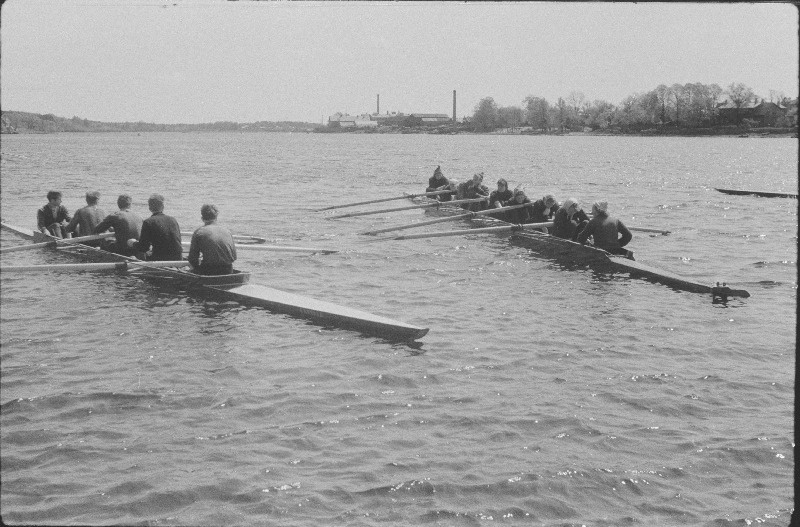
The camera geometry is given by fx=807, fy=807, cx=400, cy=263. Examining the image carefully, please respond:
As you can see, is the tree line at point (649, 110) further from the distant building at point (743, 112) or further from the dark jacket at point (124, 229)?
the dark jacket at point (124, 229)

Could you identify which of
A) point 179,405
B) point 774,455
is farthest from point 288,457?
point 774,455

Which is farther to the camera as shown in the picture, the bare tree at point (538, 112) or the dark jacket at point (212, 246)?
the bare tree at point (538, 112)

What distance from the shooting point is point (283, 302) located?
13633 mm

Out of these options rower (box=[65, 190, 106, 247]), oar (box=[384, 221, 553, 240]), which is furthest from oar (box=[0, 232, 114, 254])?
oar (box=[384, 221, 553, 240])

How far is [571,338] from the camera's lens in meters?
12.8

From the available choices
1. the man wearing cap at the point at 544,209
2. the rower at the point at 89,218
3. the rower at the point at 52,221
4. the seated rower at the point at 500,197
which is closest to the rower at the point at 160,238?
the rower at the point at 89,218

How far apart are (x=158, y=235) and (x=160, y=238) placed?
0.07 meters

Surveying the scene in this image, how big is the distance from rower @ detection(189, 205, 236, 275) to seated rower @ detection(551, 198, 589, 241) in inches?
328

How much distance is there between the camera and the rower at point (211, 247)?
1413 cm

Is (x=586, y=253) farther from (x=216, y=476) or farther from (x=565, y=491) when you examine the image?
(x=216, y=476)

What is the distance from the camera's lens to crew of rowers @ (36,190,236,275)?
46.8ft

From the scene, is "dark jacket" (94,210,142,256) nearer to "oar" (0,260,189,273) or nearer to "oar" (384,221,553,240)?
"oar" (0,260,189,273)

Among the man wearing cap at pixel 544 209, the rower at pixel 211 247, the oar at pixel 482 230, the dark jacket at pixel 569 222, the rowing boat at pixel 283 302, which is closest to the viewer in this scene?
the rowing boat at pixel 283 302

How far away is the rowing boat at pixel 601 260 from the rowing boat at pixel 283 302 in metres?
6.51
